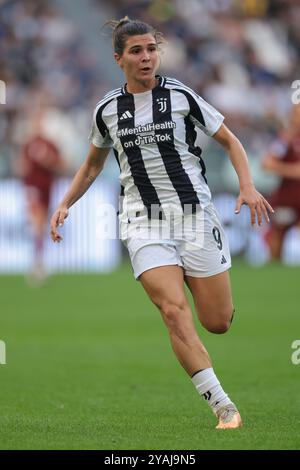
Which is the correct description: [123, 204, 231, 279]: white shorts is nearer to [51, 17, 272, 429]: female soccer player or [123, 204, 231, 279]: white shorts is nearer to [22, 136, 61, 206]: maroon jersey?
[51, 17, 272, 429]: female soccer player

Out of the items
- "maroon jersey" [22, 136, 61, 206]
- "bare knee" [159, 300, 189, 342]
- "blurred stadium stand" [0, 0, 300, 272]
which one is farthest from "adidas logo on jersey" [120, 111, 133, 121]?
"blurred stadium stand" [0, 0, 300, 272]

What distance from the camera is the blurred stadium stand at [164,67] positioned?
22.9 metres

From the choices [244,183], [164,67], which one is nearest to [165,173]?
[244,183]

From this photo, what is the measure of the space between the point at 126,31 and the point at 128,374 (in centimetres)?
391

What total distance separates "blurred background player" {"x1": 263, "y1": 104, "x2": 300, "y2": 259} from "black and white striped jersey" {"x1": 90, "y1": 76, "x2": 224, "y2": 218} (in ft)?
33.4

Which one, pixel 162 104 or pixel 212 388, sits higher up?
pixel 162 104

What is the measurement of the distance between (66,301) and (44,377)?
693 centimetres

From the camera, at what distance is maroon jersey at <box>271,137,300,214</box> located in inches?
703

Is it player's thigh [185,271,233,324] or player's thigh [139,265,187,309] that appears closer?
player's thigh [139,265,187,309]

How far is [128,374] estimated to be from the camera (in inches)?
396

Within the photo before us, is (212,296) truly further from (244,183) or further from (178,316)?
(244,183)

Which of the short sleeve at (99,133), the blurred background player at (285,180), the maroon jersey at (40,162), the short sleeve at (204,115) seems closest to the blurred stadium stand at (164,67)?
the maroon jersey at (40,162)

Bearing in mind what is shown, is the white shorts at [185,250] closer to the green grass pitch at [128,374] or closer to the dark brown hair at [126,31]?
the green grass pitch at [128,374]

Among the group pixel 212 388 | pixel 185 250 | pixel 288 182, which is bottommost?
pixel 212 388
